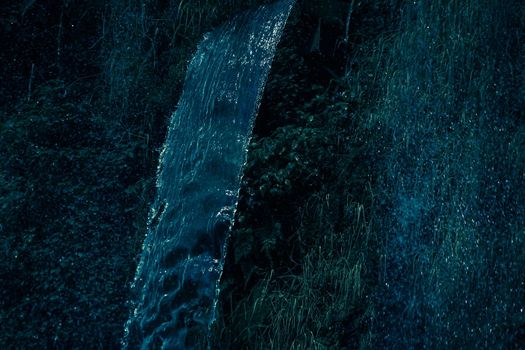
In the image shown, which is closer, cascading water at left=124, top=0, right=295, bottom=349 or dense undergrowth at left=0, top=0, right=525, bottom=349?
dense undergrowth at left=0, top=0, right=525, bottom=349

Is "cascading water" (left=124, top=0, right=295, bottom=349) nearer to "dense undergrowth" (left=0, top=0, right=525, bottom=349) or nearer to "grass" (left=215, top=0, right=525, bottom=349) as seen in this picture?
"dense undergrowth" (left=0, top=0, right=525, bottom=349)

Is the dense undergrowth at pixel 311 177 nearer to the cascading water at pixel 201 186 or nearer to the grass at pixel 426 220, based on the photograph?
the grass at pixel 426 220

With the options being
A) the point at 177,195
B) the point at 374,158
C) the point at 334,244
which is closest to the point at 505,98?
the point at 374,158

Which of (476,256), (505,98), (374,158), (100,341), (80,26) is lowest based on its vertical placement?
(100,341)

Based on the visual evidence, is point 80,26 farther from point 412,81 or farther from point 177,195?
point 412,81

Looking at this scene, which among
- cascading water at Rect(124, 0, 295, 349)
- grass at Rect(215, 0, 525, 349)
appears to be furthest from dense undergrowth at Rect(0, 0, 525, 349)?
cascading water at Rect(124, 0, 295, 349)

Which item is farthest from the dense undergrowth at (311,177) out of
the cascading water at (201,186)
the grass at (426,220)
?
the cascading water at (201,186)
